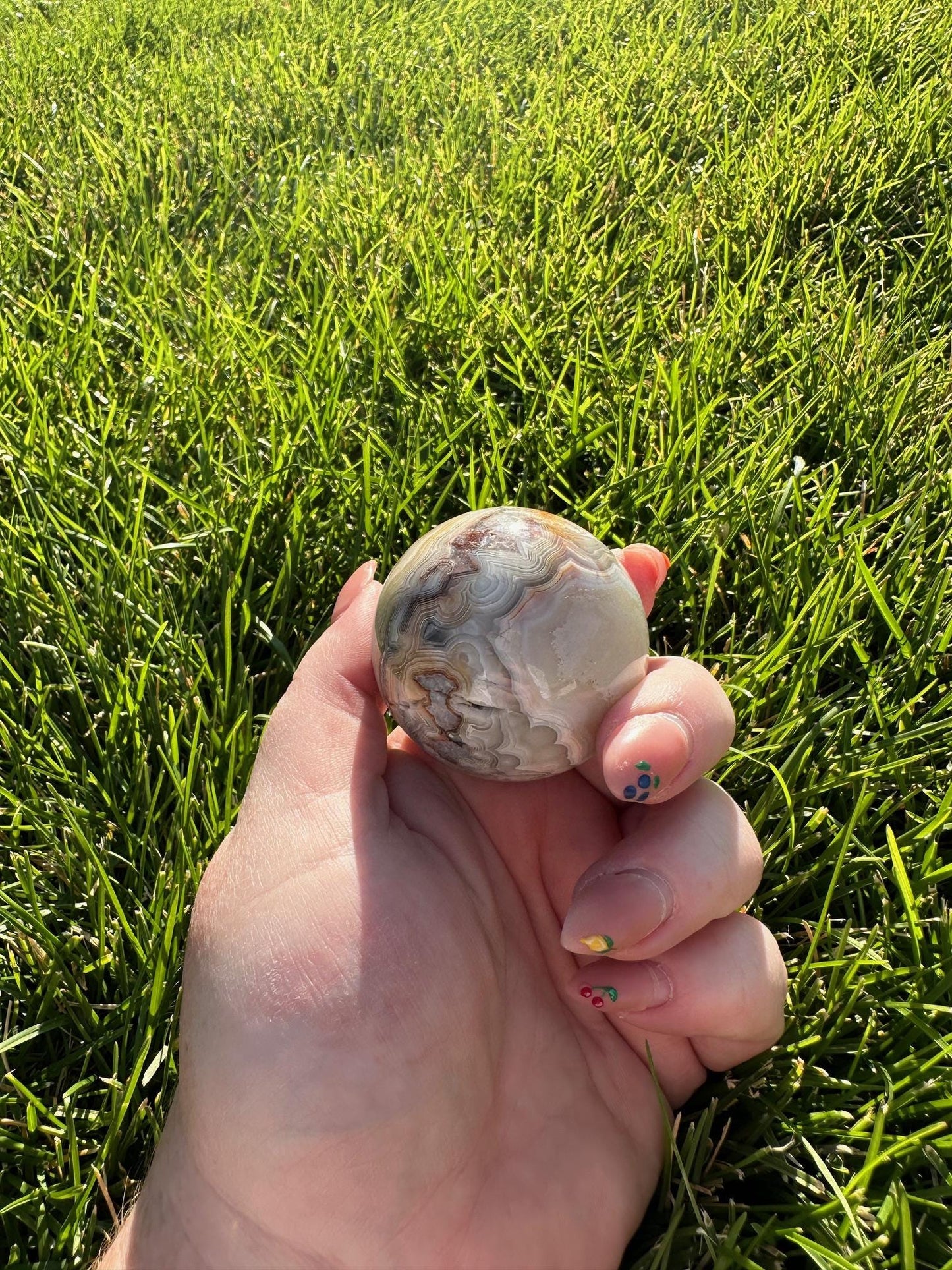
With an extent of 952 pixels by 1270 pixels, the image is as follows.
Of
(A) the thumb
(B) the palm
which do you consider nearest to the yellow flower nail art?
(B) the palm

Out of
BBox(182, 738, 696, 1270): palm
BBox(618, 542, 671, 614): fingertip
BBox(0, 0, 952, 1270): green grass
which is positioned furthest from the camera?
BBox(618, 542, 671, 614): fingertip

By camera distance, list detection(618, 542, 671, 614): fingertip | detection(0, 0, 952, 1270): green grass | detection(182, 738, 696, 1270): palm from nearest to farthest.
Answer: detection(182, 738, 696, 1270): palm → detection(0, 0, 952, 1270): green grass → detection(618, 542, 671, 614): fingertip

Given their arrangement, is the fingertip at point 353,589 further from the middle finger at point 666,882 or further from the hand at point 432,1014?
the middle finger at point 666,882

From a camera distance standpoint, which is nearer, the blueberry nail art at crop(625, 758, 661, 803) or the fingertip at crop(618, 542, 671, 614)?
the blueberry nail art at crop(625, 758, 661, 803)

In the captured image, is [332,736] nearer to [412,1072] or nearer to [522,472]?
[412,1072]

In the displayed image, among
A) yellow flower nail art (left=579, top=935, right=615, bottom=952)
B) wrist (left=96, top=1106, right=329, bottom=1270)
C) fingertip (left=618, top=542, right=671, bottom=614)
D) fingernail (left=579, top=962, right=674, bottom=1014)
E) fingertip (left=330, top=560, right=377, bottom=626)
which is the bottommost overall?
wrist (left=96, top=1106, right=329, bottom=1270)

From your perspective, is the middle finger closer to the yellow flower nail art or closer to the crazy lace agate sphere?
the yellow flower nail art

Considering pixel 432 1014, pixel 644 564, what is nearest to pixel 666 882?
pixel 432 1014

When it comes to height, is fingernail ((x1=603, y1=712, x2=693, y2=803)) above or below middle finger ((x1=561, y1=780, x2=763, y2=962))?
above
